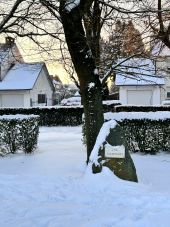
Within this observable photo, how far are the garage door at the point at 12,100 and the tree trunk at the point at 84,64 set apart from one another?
97.6 feet

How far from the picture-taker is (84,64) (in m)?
9.95

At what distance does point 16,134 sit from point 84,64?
4.02m

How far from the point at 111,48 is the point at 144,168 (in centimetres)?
534

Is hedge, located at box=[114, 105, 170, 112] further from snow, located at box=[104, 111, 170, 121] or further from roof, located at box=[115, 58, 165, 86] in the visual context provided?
snow, located at box=[104, 111, 170, 121]

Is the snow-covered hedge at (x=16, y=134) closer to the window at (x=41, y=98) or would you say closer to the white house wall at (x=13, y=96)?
the white house wall at (x=13, y=96)

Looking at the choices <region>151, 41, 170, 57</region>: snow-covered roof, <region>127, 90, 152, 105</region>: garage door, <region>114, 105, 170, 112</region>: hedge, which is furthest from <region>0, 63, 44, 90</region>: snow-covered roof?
<region>151, 41, 170, 57</region>: snow-covered roof

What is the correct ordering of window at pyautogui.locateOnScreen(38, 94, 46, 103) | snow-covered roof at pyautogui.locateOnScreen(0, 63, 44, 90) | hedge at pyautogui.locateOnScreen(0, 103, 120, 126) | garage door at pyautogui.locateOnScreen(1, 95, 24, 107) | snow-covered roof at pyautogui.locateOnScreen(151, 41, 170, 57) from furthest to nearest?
window at pyautogui.locateOnScreen(38, 94, 46, 103)
garage door at pyautogui.locateOnScreen(1, 95, 24, 107)
snow-covered roof at pyautogui.locateOnScreen(0, 63, 44, 90)
hedge at pyautogui.locateOnScreen(0, 103, 120, 126)
snow-covered roof at pyautogui.locateOnScreen(151, 41, 170, 57)

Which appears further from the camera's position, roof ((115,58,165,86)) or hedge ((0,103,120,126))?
hedge ((0,103,120,126))

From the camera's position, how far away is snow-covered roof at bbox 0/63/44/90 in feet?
127

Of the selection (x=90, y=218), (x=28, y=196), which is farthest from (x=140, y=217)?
(x=28, y=196)

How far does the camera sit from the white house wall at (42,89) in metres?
40.7

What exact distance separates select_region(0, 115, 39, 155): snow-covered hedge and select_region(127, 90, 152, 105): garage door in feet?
82.7

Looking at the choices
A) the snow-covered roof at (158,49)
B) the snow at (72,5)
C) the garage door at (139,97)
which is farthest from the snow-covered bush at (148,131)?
the garage door at (139,97)

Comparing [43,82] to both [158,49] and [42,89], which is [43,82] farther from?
[158,49]
